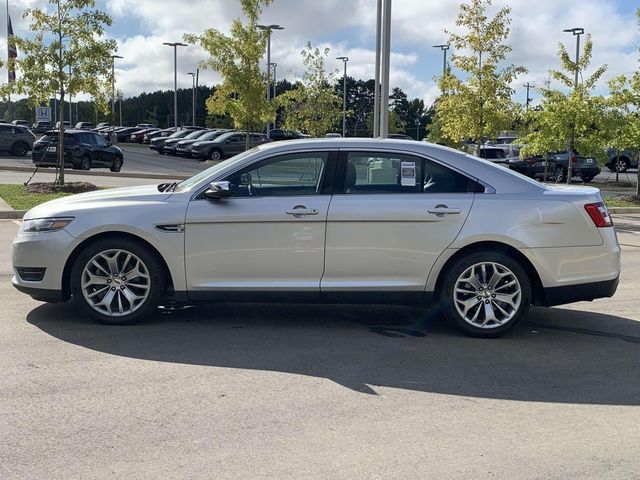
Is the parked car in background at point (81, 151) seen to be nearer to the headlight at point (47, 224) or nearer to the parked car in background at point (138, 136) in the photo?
the headlight at point (47, 224)

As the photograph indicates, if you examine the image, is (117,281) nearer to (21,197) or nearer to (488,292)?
(488,292)

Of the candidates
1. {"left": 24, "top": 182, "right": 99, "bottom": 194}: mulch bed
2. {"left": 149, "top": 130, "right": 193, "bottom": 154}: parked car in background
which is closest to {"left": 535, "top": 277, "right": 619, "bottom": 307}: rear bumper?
{"left": 24, "top": 182, "right": 99, "bottom": 194}: mulch bed

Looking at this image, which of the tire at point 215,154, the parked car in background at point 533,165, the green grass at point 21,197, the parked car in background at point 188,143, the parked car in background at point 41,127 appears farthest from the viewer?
the parked car in background at point 41,127

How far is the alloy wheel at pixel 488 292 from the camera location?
19.5 feet

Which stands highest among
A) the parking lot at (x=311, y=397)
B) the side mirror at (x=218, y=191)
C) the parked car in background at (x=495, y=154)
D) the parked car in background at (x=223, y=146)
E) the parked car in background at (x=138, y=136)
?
the parked car in background at (x=138, y=136)

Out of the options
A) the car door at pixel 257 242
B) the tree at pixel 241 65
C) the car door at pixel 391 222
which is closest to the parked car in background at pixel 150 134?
the tree at pixel 241 65

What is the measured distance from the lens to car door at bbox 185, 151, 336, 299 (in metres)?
5.83

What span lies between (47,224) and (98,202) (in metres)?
0.45

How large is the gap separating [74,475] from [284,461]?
1.02 meters

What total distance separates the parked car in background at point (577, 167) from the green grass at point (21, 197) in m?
20.7

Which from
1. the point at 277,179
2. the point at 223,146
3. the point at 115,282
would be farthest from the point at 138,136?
the point at 277,179

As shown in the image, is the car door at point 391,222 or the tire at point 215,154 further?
the tire at point 215,154

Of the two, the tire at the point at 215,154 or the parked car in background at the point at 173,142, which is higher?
the parked car in background at the point at 173,142

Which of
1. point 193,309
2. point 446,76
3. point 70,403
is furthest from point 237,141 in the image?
point 70,403
